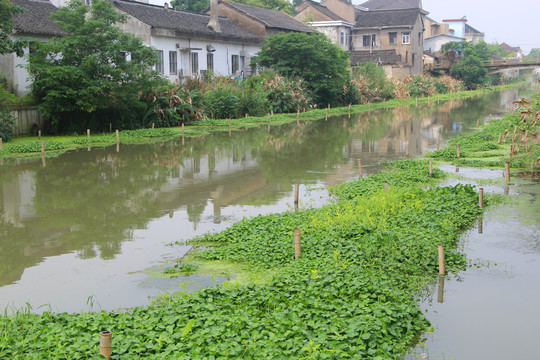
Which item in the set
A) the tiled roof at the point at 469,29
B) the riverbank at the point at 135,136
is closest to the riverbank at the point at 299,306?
the riverbank at the point at 135,136

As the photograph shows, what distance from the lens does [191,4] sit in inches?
2734

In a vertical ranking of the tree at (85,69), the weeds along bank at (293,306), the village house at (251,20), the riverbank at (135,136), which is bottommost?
the weeds along bank at (293,306)

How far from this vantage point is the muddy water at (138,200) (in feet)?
33.4

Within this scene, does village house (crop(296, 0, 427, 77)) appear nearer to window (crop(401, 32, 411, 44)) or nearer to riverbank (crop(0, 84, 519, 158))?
window (crop(401, 32, 411, 44))

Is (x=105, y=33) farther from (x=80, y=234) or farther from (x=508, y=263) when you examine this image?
(x=508, y=263)

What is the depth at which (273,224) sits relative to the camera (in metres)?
12.8

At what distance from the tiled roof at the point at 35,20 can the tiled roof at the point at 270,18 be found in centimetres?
1968

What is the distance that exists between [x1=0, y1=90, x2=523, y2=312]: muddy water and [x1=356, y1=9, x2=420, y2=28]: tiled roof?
4556 centimetres

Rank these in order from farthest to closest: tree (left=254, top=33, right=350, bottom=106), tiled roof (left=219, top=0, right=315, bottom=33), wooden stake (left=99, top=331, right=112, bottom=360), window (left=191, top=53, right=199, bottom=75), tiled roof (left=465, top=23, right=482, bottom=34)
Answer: tiled roof (left=465, top=23, right=482, bottom=34), tiled roof (left=219, top=0, right=315, bottom=33), tree (left=254, top=33, right=350, bottom=106), window (left=191, top=53, right=199, bottom=75), wooden stake (left=99, top=331, right=112, bottom=360)

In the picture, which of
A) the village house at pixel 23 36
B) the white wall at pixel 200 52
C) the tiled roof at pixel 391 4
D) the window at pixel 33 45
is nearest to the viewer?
the window at pixel 33 45

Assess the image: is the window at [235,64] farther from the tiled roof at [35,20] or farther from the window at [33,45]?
the window at [33,45]

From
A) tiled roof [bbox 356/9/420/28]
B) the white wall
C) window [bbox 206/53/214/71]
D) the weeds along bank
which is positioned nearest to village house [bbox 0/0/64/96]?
the white wall

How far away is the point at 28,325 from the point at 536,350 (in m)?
6.45

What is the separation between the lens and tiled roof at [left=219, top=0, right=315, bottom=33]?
51906 mm
